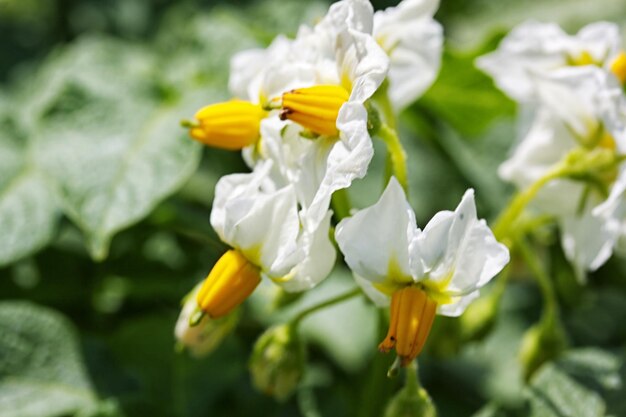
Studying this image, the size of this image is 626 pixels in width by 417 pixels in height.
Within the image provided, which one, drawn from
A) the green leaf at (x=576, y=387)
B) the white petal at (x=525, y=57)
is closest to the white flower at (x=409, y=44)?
the white petal at (x=525, y=57)

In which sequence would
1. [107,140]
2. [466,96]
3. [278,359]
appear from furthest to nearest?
[466,96] → [107,140] → [278,359]

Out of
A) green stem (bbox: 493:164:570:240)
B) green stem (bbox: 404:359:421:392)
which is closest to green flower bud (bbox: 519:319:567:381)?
green stem (bbox: 493:164:570:240)

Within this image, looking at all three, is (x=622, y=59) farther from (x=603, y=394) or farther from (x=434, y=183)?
(x=434, y=183)

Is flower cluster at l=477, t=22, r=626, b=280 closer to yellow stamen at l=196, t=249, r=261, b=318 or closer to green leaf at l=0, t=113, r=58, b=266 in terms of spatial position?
yellow stamen at l=196, t=249, r=261, b=318

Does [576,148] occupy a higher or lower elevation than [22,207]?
lower

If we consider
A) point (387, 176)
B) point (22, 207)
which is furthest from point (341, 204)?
point (22, 207)

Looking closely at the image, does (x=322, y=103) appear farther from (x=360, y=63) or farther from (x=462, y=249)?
(x=462, y=249)
